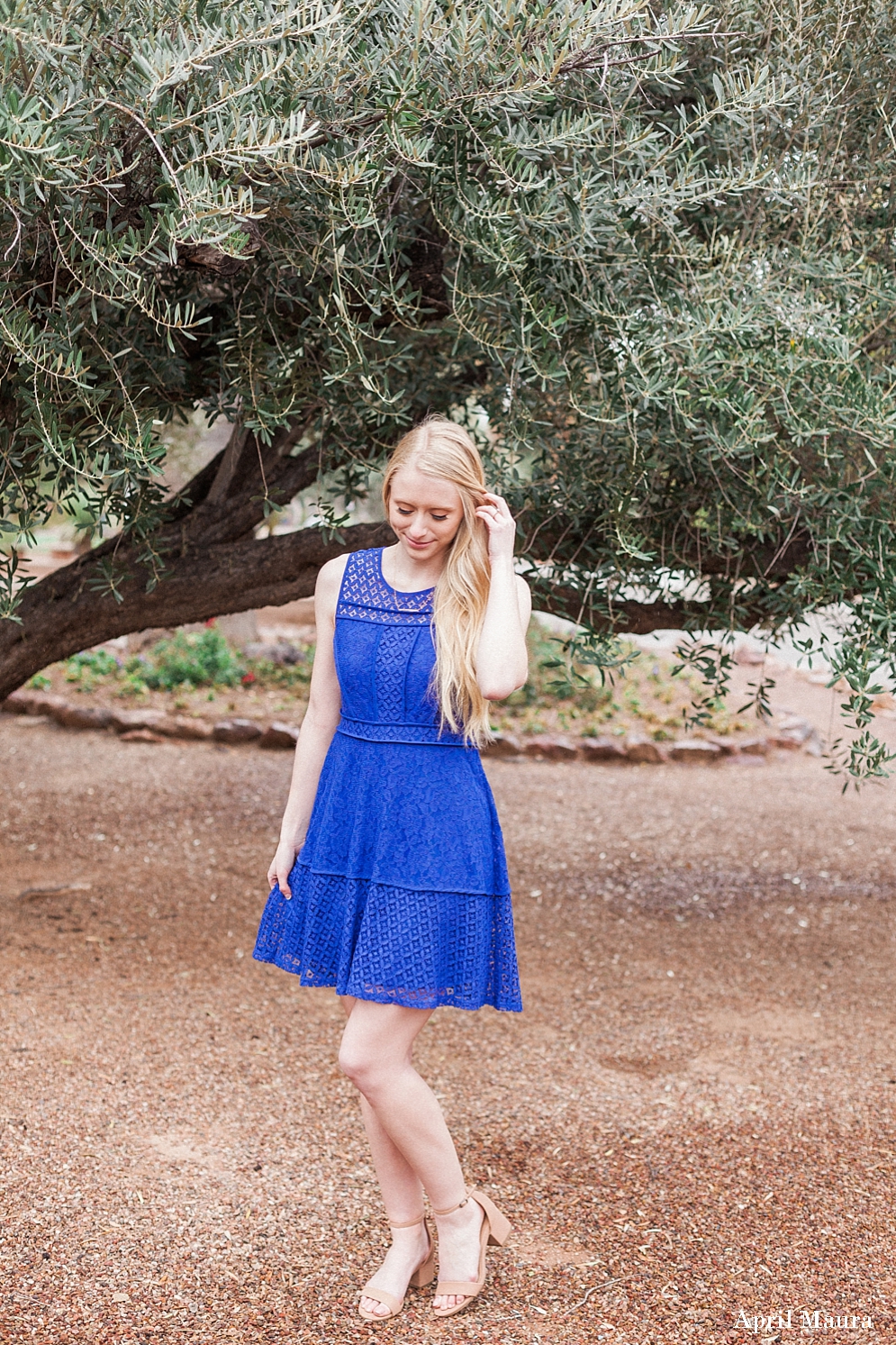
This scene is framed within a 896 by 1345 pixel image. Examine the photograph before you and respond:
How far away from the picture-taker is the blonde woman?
2.57 meters

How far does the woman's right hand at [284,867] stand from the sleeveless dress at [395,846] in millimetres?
61

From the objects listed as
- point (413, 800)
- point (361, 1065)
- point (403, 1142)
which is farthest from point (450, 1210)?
point (413, 800)

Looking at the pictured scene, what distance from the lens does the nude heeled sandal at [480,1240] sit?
9.14 feet

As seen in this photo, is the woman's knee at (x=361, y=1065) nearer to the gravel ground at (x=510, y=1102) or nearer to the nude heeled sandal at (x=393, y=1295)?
the nude heeled sandal at (x=393, y=1295)

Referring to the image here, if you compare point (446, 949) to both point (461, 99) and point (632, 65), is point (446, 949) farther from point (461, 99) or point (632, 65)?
point (632, 65)

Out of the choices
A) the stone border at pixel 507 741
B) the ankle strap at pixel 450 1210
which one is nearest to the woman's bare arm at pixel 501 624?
the ankle strap at pixel 450 1210

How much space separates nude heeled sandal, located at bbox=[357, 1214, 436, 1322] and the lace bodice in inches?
46.3

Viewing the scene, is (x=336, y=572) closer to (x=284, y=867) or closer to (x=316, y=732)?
(x=316, y=732)

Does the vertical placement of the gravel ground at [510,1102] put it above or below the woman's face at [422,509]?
below

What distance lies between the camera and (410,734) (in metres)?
2.64

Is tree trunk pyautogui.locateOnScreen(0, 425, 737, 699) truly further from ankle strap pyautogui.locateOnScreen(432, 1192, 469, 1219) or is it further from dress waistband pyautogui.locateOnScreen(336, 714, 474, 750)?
ankle strap pyautogui.locateOnScreen(432, 1192, 469, 1219)

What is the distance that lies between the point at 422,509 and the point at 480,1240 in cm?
171

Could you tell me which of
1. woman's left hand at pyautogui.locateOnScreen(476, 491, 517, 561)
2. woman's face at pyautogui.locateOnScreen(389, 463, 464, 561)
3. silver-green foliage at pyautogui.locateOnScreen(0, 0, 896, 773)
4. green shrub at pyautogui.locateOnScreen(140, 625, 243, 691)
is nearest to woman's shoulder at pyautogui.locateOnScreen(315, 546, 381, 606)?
woman's face at pyautogui.locateOnScreen(389, 463, 464, 561)

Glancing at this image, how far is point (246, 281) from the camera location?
3.40 meters
